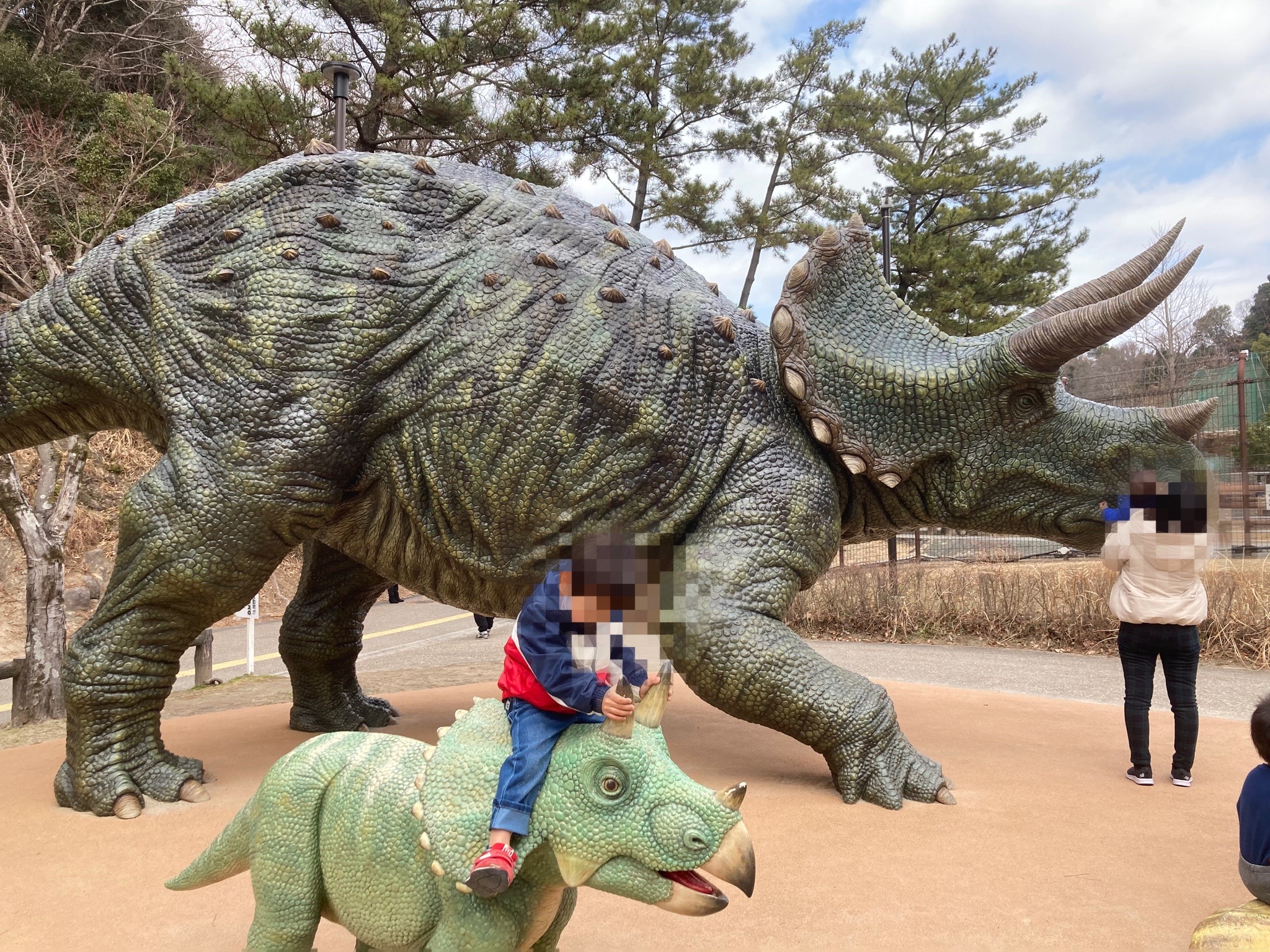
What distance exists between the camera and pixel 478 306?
4.03 metres

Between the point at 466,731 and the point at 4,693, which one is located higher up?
the point at 466,731

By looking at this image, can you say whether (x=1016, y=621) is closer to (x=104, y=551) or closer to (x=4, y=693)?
(x=4, y=693)

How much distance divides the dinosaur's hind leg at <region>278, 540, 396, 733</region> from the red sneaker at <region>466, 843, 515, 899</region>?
3.62m

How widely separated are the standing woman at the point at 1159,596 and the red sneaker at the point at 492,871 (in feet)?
10.8

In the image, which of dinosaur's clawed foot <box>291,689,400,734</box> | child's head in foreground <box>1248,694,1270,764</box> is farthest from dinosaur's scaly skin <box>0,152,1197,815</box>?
child's head in foreground <box>1248,694,1270,764</box>

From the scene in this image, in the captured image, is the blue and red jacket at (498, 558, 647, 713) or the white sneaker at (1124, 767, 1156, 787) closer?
the blue and red jacket at (498, 558, 647, 713)

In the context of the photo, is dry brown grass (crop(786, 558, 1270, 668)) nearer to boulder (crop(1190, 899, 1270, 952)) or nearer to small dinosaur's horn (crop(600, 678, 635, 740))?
boulder (crop(1190, 899, 1270, 952))

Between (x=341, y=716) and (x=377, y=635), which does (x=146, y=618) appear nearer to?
(x=341, y=716)

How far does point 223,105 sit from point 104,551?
25.8ft

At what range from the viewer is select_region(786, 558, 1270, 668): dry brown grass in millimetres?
8820

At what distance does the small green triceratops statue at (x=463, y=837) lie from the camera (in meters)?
1.67

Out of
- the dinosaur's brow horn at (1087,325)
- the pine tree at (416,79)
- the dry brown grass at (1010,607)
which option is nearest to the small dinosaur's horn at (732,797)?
the dinosaur's brow horn at (1087,325)

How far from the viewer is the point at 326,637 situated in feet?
17.3

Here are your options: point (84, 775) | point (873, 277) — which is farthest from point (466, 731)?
point (873, 277)
